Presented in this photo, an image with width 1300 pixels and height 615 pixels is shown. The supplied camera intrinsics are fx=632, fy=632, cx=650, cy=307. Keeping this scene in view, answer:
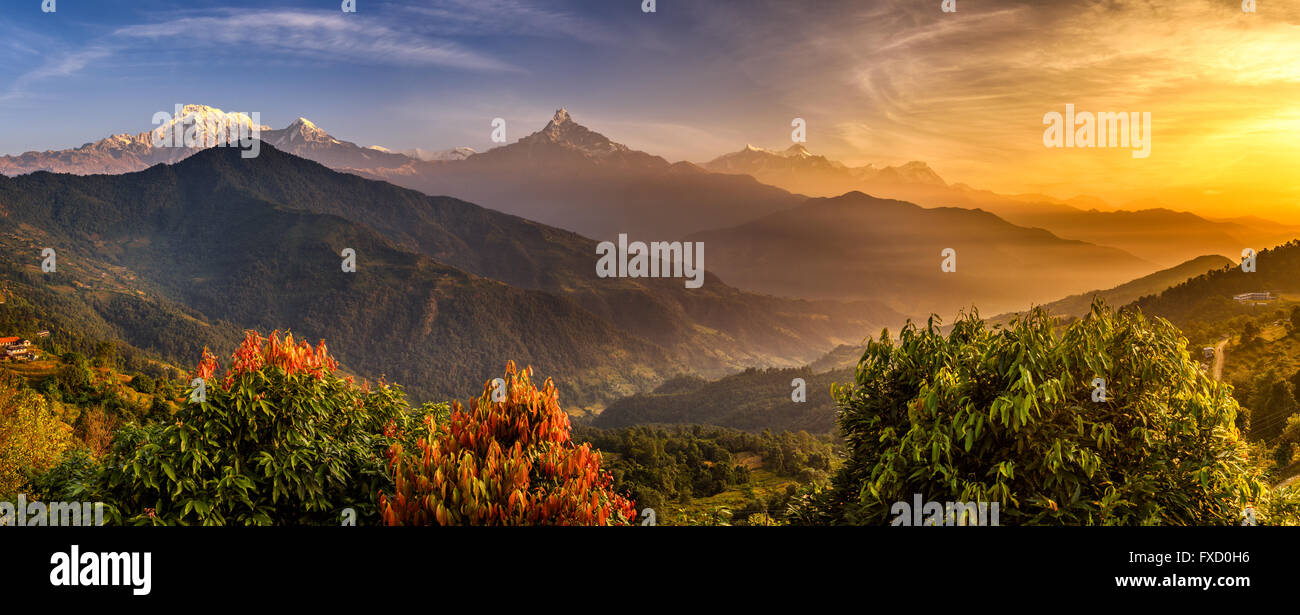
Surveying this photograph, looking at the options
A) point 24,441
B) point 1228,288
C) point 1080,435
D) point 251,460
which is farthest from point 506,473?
point 1228,288

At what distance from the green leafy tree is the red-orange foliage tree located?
4.27 meters

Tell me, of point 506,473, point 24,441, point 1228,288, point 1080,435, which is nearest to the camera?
point 506,473

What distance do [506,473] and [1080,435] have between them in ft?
23.4

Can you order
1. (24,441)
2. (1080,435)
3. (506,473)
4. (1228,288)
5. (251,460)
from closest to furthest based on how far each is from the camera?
(506,473), (1080,435), (251,460), (24,441), (1228,288)

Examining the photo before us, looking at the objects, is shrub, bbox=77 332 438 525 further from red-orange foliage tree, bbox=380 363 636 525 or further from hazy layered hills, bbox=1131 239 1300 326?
hazy layered hills, bbox=1131 239 1300 326

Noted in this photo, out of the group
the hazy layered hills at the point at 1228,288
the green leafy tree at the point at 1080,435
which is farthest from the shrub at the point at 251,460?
the hazy layered hills at the point at 1228,288

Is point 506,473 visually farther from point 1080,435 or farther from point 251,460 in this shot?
point 1080,435

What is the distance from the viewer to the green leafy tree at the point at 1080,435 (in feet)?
25.8

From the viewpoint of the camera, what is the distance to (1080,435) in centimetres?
801

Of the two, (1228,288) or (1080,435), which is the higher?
(1228,288)

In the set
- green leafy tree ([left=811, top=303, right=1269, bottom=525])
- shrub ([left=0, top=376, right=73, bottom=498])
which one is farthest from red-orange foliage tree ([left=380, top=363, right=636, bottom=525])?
shrub ([left=0, top=376, right=73, bottom=498])
